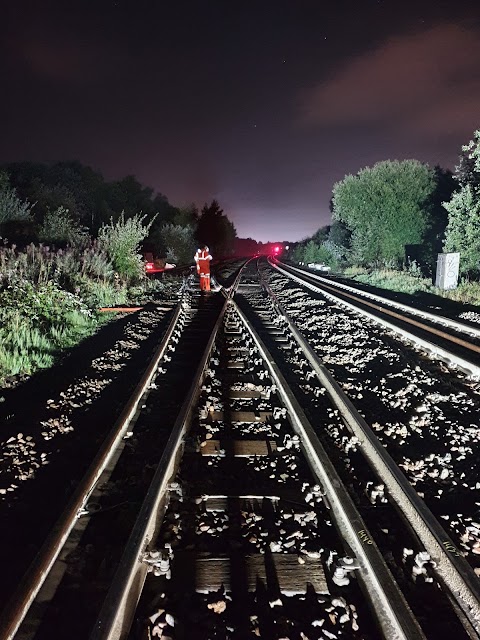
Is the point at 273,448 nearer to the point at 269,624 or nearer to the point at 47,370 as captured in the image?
the point at 269,624

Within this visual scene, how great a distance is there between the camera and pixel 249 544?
2754 mm

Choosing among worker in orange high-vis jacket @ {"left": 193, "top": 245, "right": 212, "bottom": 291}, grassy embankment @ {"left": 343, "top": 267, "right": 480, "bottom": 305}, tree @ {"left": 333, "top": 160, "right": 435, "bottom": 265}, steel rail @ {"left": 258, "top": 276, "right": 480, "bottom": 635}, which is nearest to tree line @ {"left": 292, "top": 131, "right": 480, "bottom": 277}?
tree @ {"left": 333, "top": 160, "right": 435, "bottom": 265}

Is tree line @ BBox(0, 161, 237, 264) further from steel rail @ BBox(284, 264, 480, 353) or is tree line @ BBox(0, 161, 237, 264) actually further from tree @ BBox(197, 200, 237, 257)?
steel rail @ BBox(284, 264, 480, 353)

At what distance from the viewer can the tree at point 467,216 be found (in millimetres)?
18734

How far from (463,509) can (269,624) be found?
6.34ft

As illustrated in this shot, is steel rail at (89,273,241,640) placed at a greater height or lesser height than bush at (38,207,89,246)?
lesser

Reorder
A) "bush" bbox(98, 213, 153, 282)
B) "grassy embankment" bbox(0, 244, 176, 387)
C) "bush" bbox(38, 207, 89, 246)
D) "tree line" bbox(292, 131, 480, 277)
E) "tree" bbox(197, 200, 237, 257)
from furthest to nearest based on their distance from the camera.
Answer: "tree" bbox(197, 200, 237, 257) < "tree line" bbox(292, 131, 480, 277) < "bush" bbox(38, 207, 89, 246) < "bush" bbox(98, 213, 153, 282) < "grassy embankment" bbox(0, 244, 176, 387)

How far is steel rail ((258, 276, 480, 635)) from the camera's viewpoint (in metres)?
2.28

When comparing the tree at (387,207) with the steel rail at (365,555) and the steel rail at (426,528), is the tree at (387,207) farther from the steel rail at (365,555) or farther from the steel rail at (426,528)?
the steel rail at (365,555)

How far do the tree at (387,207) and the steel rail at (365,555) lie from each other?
29.3 metres

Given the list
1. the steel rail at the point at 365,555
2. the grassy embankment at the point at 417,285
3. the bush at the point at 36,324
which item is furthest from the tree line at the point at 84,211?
the steel rail at the point at 365,555

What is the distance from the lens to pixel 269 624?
219cm

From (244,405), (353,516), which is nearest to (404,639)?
(353,516)

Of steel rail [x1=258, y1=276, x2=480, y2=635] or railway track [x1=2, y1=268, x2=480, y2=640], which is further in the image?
steel rail [x1=258, y1=276, x2=480, y2=635]
